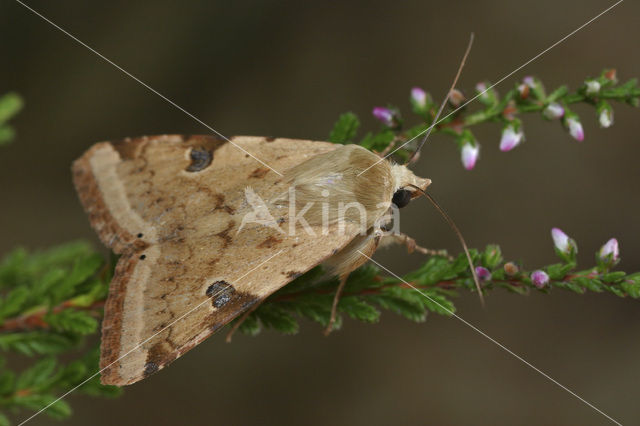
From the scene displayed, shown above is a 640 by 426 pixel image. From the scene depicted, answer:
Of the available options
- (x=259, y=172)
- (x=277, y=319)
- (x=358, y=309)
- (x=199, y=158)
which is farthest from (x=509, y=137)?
(x=199, y=158)

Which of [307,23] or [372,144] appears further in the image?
[307,23]

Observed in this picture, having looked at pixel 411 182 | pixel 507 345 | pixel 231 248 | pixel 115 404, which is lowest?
pixel 115 404

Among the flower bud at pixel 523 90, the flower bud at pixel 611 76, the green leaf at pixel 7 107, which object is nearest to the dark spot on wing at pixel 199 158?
the green leaf at pixel 7 107

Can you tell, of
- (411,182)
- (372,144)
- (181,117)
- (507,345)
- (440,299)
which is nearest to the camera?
(440,299)

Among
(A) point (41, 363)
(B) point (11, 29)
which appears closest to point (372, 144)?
(A) point (41, 363)

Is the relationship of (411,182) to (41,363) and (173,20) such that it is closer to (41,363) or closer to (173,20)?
(41,363)

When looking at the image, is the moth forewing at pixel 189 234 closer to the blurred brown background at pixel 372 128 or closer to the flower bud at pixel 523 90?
the flower bud at pixel 523 90
